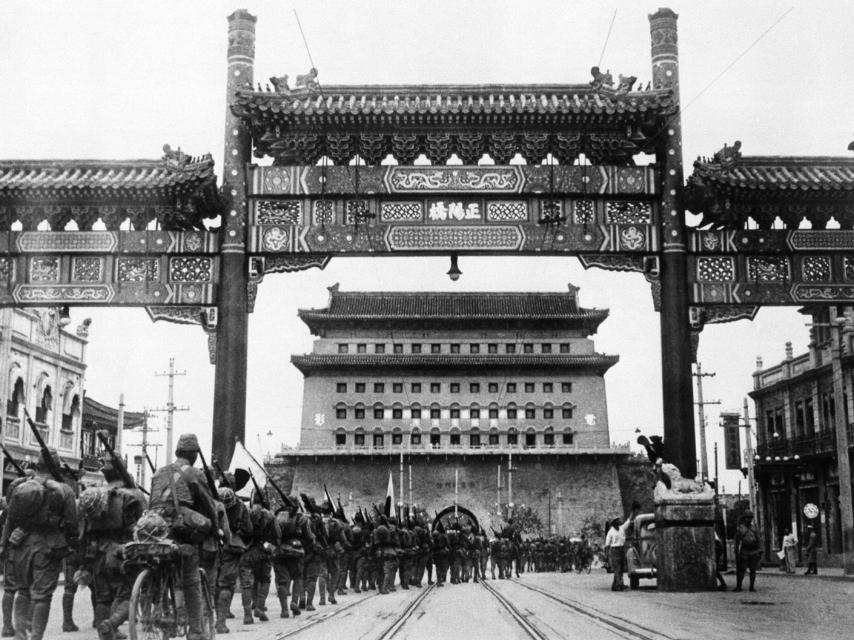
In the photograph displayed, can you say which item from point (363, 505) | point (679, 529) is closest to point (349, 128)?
point (679, 529)

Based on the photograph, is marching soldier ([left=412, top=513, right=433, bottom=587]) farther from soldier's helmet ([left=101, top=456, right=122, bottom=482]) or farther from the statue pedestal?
soldier's helmet ([left=101, top=456, right=122, bottom=482])

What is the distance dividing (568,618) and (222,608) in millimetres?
4117

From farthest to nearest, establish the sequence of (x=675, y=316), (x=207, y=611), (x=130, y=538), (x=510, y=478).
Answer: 1. (x=510, y=478)
2. (x=675, y=316)
3. (x=130, y=538)
4. (x=207, y=611)

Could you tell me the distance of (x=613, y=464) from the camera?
66.2m

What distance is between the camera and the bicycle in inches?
334

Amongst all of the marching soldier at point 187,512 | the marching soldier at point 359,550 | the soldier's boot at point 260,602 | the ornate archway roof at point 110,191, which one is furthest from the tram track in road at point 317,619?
the ornate archway roof at point 110,191

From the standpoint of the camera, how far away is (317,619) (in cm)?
1275

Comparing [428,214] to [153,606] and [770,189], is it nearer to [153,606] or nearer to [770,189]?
[770,189]

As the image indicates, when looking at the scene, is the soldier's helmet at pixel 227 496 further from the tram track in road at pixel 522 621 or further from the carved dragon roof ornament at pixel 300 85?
the carved dragon roof ornament at pixel 300 85

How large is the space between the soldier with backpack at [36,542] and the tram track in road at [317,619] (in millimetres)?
2265

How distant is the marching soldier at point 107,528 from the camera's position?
9.93 meters

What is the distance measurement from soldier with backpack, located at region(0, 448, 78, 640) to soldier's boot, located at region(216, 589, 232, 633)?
235 centimetres

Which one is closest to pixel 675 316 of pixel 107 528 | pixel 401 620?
pixel 401 620

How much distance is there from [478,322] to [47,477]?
60619 mm
